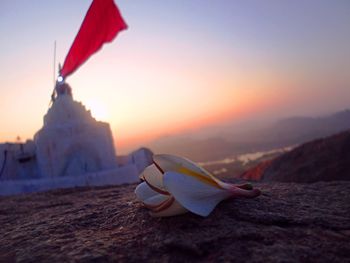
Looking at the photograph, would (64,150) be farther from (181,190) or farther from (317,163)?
(181,190)

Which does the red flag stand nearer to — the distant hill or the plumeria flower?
the plumeria flower

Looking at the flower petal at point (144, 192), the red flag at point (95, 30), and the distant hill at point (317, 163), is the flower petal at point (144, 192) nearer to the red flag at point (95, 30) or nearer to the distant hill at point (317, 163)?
the red flag at point (95, 30)

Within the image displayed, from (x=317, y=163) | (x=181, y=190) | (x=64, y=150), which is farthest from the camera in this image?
(x=64, y=150)

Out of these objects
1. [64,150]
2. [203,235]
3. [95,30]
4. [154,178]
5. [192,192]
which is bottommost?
[203,235]

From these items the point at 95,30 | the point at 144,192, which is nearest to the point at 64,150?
the point at 95,30

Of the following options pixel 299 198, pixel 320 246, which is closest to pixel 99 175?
pixel 299 198

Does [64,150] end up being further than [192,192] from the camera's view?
Yes
